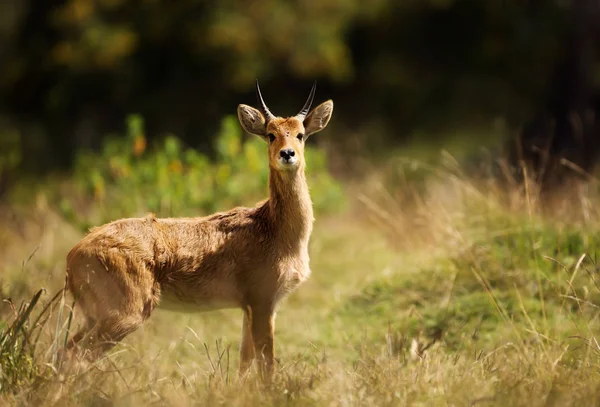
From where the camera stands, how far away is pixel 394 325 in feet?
26.6

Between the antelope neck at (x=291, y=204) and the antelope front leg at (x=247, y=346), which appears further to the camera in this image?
the antelope neck at (x=291, y=204)

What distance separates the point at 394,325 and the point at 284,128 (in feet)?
7.15

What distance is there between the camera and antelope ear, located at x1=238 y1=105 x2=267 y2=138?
282 inches

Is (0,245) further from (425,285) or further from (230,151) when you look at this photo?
(425,285)

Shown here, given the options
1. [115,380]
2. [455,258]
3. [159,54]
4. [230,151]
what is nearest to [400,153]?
[159,54]

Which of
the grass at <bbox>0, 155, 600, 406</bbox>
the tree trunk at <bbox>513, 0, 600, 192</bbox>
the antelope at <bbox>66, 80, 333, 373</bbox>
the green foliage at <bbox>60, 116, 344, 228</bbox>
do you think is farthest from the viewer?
the tree trunk at <bbox>513, 0, 600, 192</bbox>

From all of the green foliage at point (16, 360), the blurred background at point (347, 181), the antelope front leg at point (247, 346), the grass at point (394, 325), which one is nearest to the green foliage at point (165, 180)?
the blurred background at point (347, 181)

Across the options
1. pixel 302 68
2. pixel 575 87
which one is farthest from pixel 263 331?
pixel 302 68

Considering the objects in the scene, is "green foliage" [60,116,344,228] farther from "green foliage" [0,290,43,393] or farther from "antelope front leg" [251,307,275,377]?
"green foliage" [0,290,43,393]

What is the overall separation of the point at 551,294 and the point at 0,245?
22.7ft

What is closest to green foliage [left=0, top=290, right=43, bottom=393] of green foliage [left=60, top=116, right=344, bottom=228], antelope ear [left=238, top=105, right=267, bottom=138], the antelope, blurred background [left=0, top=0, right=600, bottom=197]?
the antelope

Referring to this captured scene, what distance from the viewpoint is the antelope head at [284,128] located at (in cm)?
681

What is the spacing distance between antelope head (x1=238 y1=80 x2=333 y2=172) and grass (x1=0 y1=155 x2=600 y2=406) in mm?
1420

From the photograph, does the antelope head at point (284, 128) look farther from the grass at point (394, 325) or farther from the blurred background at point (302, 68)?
the blurred background at point (302, 68)
